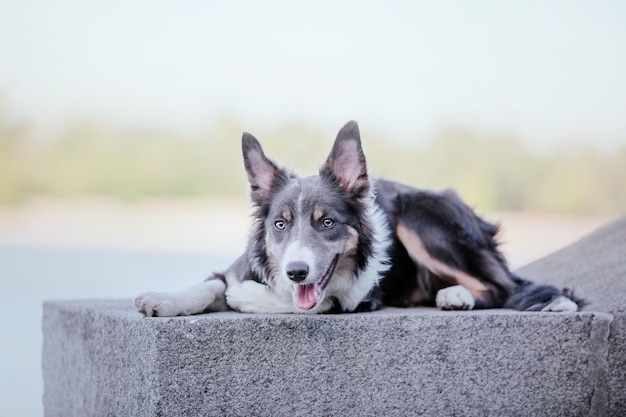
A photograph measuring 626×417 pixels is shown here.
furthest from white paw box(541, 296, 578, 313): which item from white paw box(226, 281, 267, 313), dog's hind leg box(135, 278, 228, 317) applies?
dog's hind leg box(135, 278, 228, 317)

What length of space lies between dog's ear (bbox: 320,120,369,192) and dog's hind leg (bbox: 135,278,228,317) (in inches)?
26.5

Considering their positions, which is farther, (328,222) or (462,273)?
(462,273)

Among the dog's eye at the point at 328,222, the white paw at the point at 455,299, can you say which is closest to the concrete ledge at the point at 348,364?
the white paw at the point at 455,299

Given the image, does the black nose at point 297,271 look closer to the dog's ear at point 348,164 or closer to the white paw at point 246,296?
the white paw at point 246,296

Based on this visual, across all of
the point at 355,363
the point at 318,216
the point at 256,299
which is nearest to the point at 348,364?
the point at 355,363

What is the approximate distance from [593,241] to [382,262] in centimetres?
194

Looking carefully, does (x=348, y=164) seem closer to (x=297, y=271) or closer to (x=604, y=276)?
(x=297, y=271)

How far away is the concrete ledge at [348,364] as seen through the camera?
326 cm

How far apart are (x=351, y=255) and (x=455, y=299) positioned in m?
0.59

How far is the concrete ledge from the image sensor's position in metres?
3.26

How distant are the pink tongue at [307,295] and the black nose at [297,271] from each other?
0.18 metres

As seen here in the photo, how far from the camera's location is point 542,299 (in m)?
4.01

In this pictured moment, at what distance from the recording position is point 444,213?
4.31m

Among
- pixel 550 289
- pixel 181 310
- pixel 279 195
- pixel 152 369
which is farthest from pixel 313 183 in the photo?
pixel 550 289
